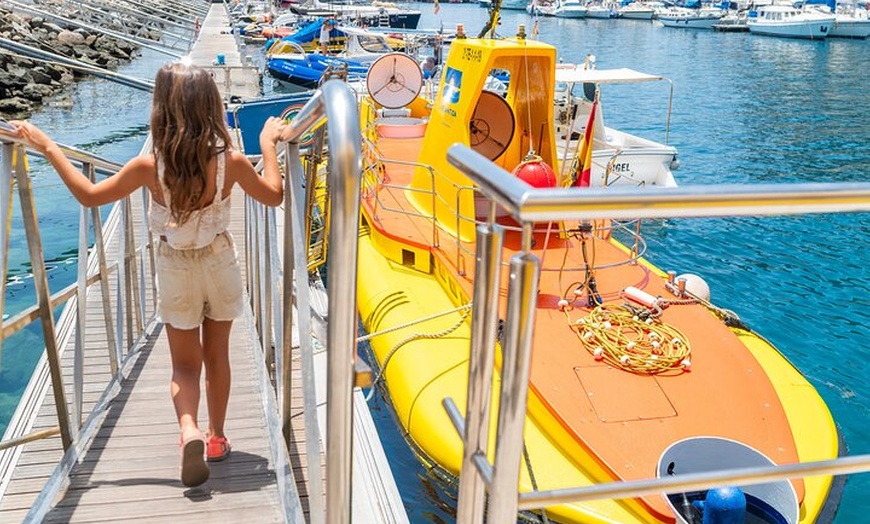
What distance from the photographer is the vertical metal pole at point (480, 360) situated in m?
1.57

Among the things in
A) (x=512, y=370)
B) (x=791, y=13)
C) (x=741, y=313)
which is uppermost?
(x=791, y=13)

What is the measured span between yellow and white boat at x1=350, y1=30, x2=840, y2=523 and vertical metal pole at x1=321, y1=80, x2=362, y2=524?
196 centimetres

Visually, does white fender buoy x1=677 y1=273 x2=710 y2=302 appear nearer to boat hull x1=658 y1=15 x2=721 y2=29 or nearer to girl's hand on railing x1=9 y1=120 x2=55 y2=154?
girl's hand on railing x1=9 y1=120 x2=55 y2=154

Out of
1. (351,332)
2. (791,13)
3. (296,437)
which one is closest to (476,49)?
(296,437)

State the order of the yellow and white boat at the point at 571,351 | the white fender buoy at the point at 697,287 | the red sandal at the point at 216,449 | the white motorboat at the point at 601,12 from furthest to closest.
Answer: the white motorboat at the point at 601,12 < the white fender buoy at the point at 697,287 < the yellow and white boat at the point at 571,351 < the red sandal at the point at 216,449

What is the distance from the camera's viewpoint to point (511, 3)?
100250mm

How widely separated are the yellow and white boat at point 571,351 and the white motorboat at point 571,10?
75.9 m

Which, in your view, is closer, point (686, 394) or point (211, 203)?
point (211, 203)

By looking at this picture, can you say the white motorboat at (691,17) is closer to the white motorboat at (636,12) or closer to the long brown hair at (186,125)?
the white motorboat at (636,12)

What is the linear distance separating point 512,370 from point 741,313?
1066cm

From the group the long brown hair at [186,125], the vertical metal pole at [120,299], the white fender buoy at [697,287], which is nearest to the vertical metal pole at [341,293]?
the long brown hair at [186,125]

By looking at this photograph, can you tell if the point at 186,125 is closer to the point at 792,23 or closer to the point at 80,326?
the point at 80,326

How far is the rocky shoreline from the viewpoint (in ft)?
75.9

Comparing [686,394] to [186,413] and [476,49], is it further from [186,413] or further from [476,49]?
[476,49]
